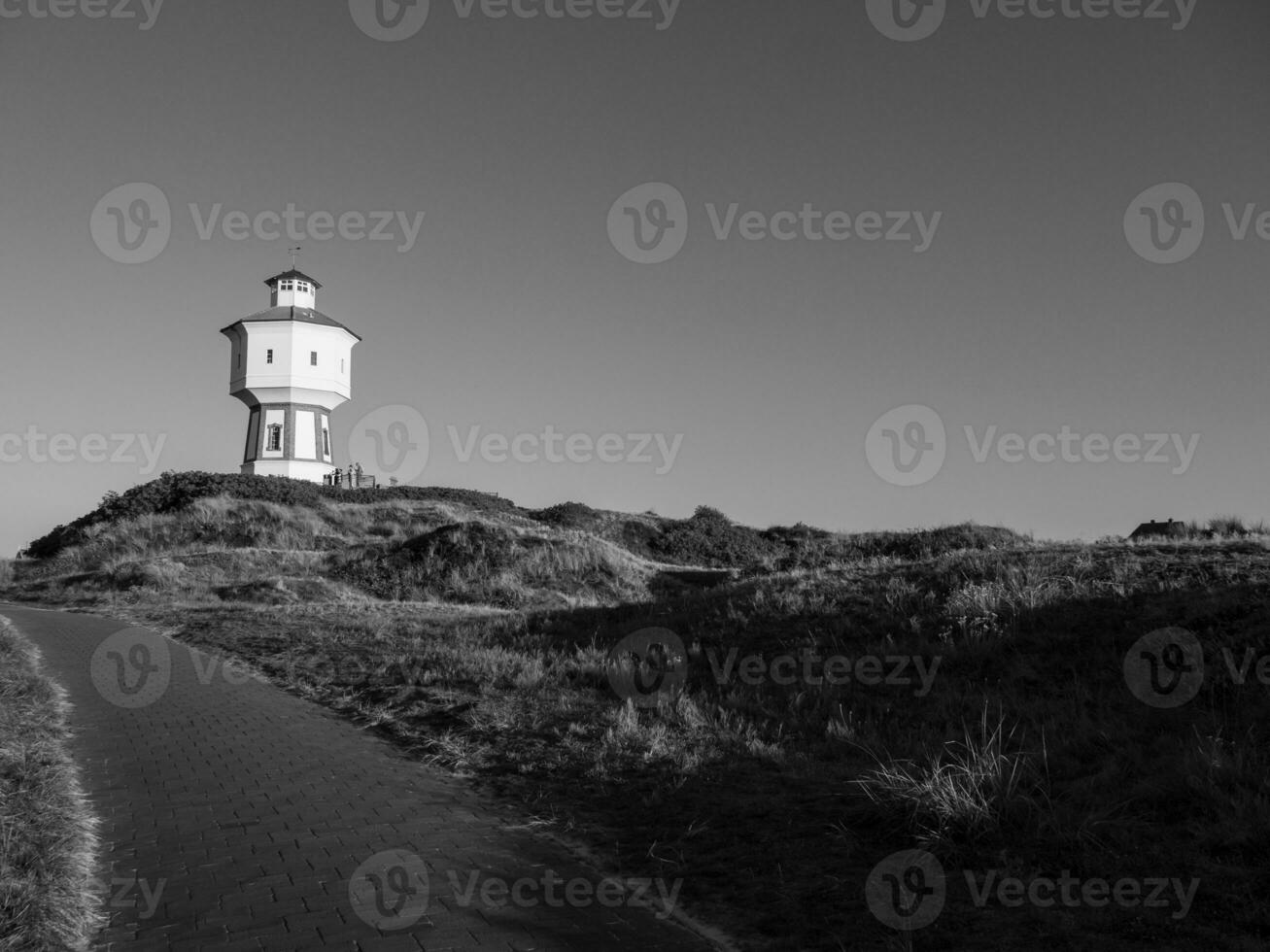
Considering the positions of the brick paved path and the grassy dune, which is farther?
the grassy dune

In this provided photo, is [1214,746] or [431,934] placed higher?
[1214,746]

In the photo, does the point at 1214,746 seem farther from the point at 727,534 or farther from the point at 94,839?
the point at 727,534

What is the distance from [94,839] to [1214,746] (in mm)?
7738

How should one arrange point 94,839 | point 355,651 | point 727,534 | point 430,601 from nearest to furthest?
point 94,839 < point 355,651 < point 430,601 < point 727,534

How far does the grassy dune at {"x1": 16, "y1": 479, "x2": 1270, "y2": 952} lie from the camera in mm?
5012

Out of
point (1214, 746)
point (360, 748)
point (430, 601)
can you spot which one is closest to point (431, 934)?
point (360, 748)

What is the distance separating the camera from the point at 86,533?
4197 cm
